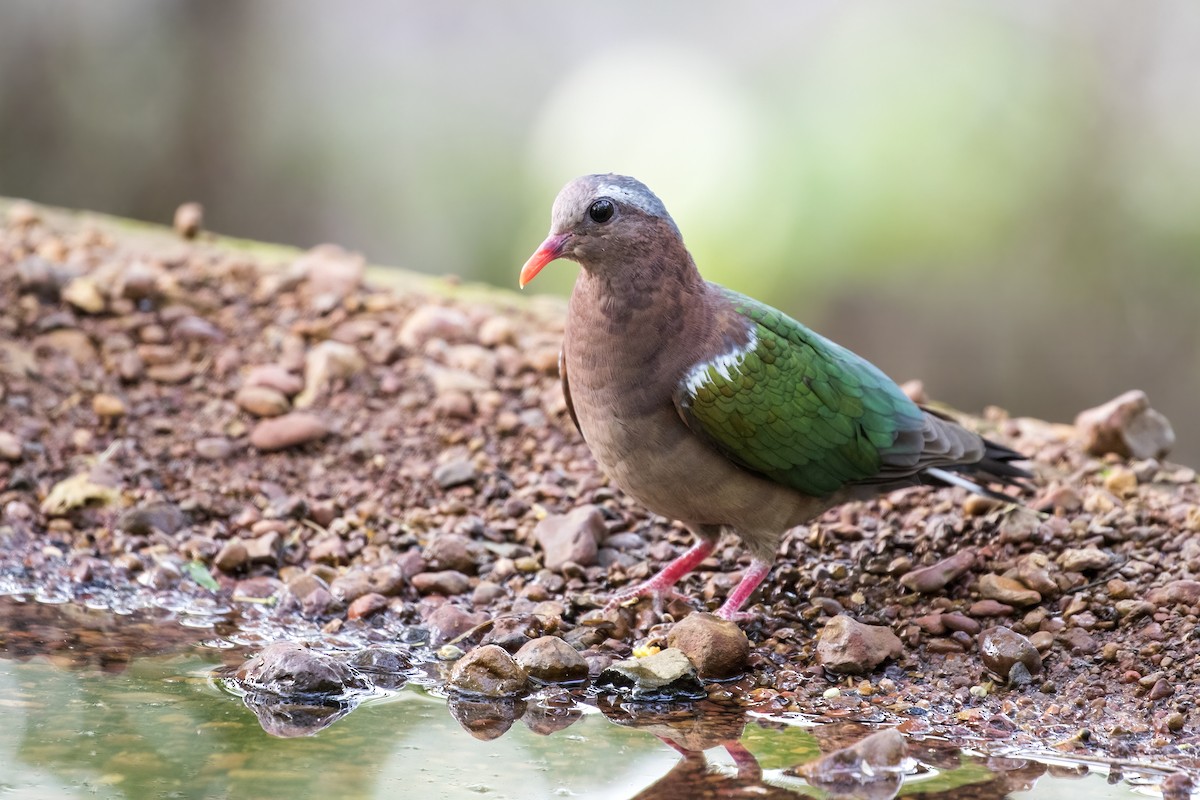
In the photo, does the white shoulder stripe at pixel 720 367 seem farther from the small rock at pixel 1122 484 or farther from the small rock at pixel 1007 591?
the small rock at pixel 1122 484

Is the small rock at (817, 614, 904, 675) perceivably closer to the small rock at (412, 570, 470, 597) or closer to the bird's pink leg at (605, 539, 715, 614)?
the bird's pink leg at (605, 539, 715, 614)

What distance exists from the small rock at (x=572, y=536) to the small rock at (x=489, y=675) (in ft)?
2.42

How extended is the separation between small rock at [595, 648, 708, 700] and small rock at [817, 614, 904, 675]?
363 millimetres

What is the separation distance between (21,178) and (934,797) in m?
7.66

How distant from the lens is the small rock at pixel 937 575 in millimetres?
3738

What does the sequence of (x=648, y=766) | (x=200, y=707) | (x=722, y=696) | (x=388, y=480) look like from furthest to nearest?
1. (x=388, y=480)
2. (x=722, y=696)
3. (x=200, y=707)
4. (x=648, y=766)

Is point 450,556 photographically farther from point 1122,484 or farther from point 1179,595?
point 1122,484

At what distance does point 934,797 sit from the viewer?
8.64ft

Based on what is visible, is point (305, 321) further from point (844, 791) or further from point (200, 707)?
point (844, 791)

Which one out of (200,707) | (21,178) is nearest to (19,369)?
(200,707)

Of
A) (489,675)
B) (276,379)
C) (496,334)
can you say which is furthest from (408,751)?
(496,334)

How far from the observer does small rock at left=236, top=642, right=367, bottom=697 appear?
3139 millimetres

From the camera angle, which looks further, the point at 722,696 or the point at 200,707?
the point at 722,696

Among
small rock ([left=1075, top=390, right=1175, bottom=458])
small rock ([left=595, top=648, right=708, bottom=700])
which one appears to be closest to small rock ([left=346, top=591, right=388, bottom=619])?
small rock ([left=595, top=648, right=708, bottom=700])
